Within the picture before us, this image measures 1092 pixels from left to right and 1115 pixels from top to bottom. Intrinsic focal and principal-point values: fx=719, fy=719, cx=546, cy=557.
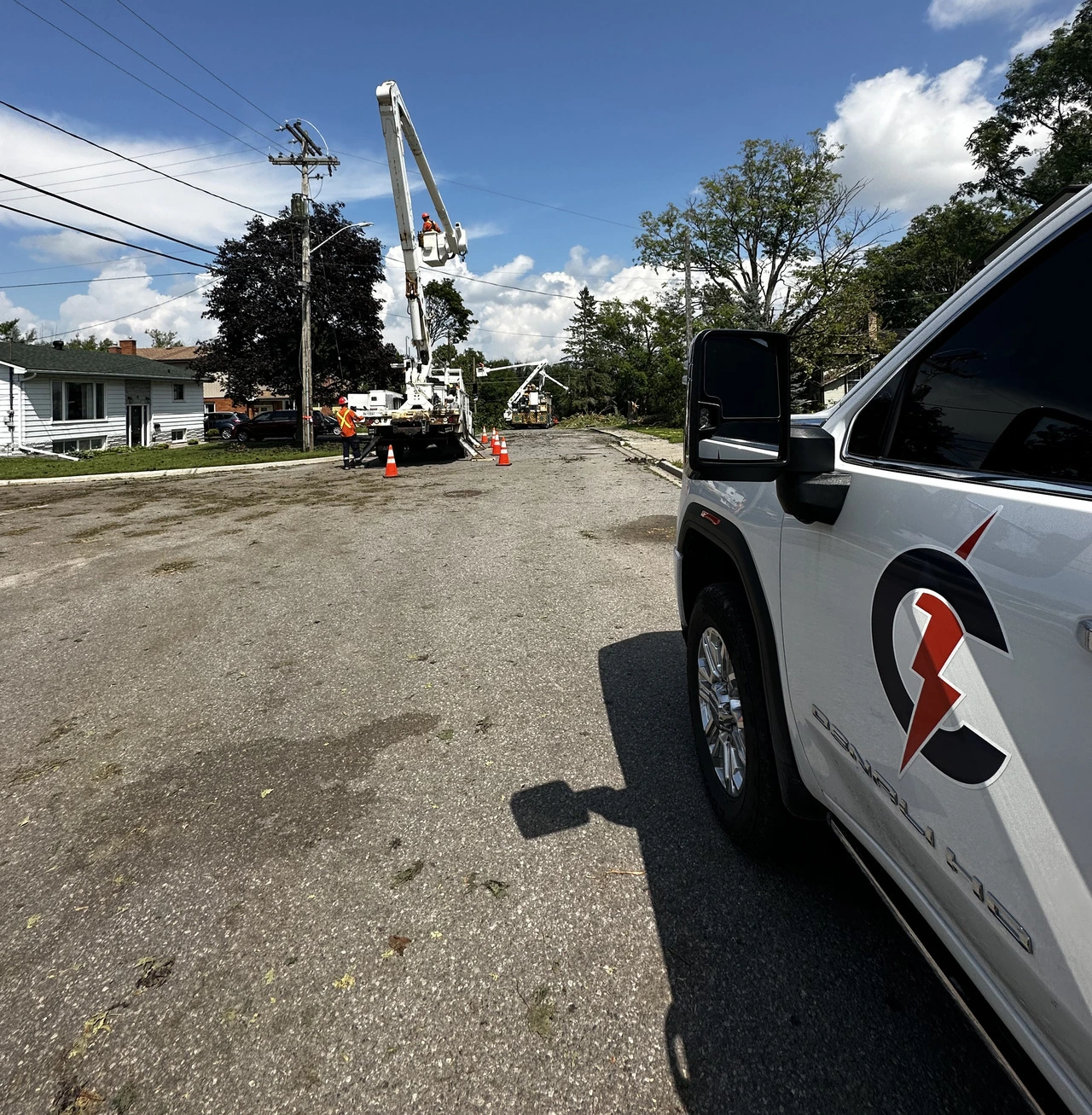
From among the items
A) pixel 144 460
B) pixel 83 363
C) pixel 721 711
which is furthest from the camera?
pixel 83 363

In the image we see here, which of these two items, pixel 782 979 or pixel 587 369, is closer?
pixel 782 979

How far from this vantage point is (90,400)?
29141mm

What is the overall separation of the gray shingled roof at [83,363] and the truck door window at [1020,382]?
31104 mm

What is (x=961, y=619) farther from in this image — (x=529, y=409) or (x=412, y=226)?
(x=529, y=409)

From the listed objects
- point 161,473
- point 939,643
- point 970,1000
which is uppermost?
point 939,643

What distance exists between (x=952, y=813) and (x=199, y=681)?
4.35m

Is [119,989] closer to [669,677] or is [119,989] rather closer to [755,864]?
[755,864]

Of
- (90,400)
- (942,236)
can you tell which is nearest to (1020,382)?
(942,236)

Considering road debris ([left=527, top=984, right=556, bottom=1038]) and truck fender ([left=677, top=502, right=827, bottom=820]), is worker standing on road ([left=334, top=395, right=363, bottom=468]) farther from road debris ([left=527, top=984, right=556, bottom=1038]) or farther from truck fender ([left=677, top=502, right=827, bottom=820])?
road debris ([left=527, top=984, right=556, bottom=1038])

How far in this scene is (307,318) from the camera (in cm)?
2355

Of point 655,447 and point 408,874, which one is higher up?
point 655,447

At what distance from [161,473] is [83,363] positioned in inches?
621

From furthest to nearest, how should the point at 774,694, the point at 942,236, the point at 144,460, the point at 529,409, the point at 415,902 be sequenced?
the point at 529,409, the point at 942,236, the point at 144,460, the point at 415,902, the point at 774,694

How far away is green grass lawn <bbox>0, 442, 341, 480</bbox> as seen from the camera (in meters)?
18.7
